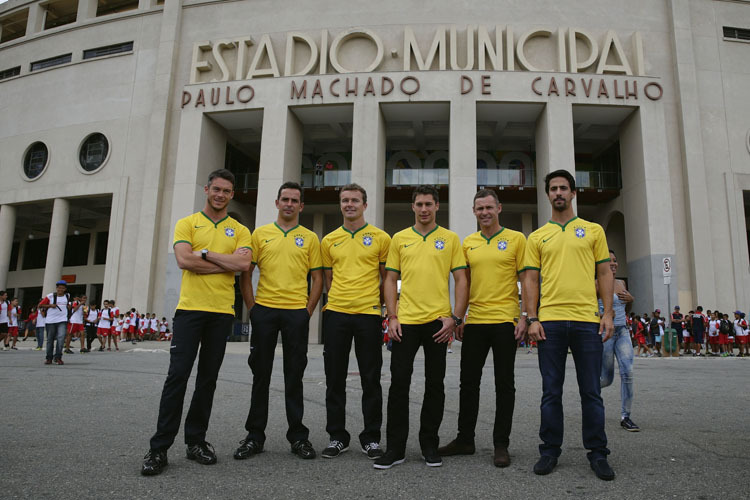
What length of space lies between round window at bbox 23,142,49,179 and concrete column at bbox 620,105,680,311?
3516 cm

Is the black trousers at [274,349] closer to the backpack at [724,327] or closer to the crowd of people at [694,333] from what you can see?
the crowd of people at [694,333]

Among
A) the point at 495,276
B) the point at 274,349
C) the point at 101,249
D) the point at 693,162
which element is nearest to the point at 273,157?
the point at 101,249

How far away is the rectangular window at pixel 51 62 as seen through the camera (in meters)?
33.2

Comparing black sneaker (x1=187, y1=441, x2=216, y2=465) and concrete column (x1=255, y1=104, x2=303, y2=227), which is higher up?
concrete column (x1=255, y1=104, x2=303, y2=227)

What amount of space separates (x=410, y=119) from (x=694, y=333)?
17177 mm

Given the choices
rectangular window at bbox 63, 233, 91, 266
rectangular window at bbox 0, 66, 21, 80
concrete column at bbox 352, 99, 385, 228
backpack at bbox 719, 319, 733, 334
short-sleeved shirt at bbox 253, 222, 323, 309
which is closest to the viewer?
short-sleeved shirt at bbox 253, 222, 323, 309

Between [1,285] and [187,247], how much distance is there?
113 feet

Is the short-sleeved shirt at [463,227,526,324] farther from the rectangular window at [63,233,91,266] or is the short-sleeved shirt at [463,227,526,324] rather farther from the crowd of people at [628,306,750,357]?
the rectangular window at [63,233,91,266]

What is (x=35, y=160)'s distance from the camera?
32.3 m

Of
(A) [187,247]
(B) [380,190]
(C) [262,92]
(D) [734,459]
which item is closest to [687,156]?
(B) [380,190]

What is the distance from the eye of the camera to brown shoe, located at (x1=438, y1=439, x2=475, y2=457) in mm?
4199

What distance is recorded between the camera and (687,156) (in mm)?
25234

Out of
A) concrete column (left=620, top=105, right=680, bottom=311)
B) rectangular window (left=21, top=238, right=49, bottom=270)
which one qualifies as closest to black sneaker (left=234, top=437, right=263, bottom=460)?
concrete column (left=620, top=105, right=680, bottom=311)

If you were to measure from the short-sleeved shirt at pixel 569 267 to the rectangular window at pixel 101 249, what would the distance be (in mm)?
40734
